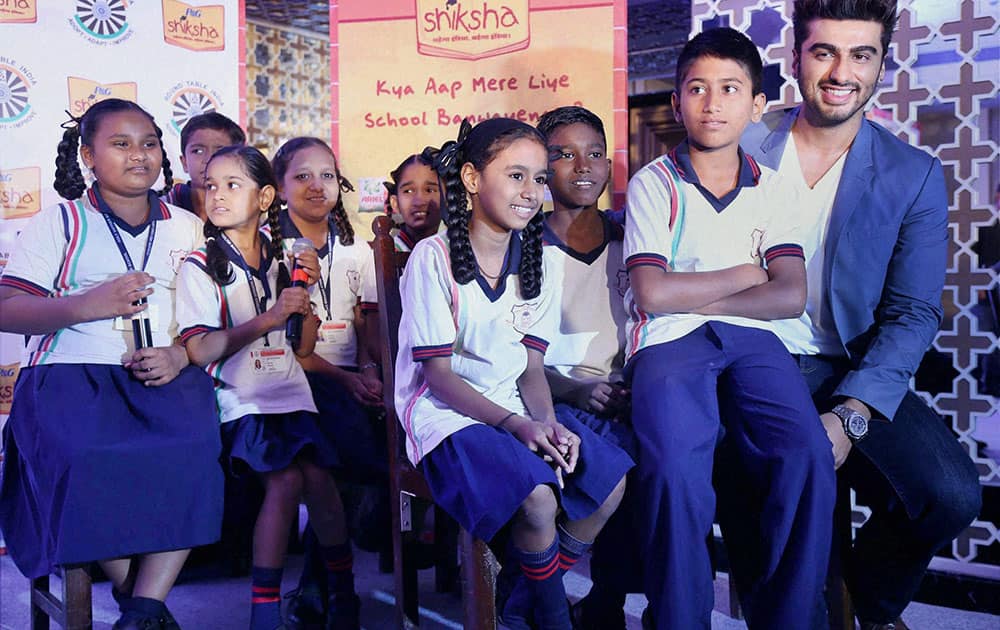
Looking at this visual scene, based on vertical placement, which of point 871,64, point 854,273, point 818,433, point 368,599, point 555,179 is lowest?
point 368,599

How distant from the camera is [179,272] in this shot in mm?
2537

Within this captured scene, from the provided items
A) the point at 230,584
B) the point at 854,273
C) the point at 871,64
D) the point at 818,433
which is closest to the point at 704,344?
the point at 818,433

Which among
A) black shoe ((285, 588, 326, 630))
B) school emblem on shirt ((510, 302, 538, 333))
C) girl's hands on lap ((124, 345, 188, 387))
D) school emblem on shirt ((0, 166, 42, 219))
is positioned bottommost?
black shoe ((285, 588, 326, 630))

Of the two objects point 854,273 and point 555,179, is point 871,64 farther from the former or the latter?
point 555,179

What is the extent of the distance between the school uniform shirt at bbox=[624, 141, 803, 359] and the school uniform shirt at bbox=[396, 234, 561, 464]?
285 millimetres

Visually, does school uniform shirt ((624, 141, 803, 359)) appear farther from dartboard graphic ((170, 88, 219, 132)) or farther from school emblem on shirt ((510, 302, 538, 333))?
dartboard graphic ((170, 88, 219, 132))

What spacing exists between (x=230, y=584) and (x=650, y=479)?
5.71 ft

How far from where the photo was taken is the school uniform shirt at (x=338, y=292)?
2822mm

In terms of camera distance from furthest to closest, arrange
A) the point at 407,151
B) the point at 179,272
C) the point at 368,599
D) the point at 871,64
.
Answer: the point at 407,151 → the point at 368,599 → the point at 179,272 → the point at 871,64

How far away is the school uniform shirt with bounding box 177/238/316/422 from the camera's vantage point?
8.17 ft

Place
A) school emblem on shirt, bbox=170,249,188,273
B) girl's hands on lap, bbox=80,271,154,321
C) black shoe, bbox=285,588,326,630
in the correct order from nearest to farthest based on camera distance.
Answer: girl's hands on lap, bbox=80,271,154,321 → school emblem on shirt, bbox=170,249,188,273 → black shoe, bbox=285,588,326,630

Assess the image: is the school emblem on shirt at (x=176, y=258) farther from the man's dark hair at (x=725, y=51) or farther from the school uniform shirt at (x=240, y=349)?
the man's dark hair at (x=725, y=51)

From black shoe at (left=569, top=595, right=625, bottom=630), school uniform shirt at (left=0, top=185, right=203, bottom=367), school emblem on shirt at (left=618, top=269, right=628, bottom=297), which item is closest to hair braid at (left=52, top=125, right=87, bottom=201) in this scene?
school uniform shirt at (left=0, top=185, right=203, bottom=367)

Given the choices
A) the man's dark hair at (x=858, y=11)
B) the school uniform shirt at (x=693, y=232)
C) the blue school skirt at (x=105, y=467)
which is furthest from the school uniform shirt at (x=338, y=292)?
the man's dark hair at (x=858, y=11)
